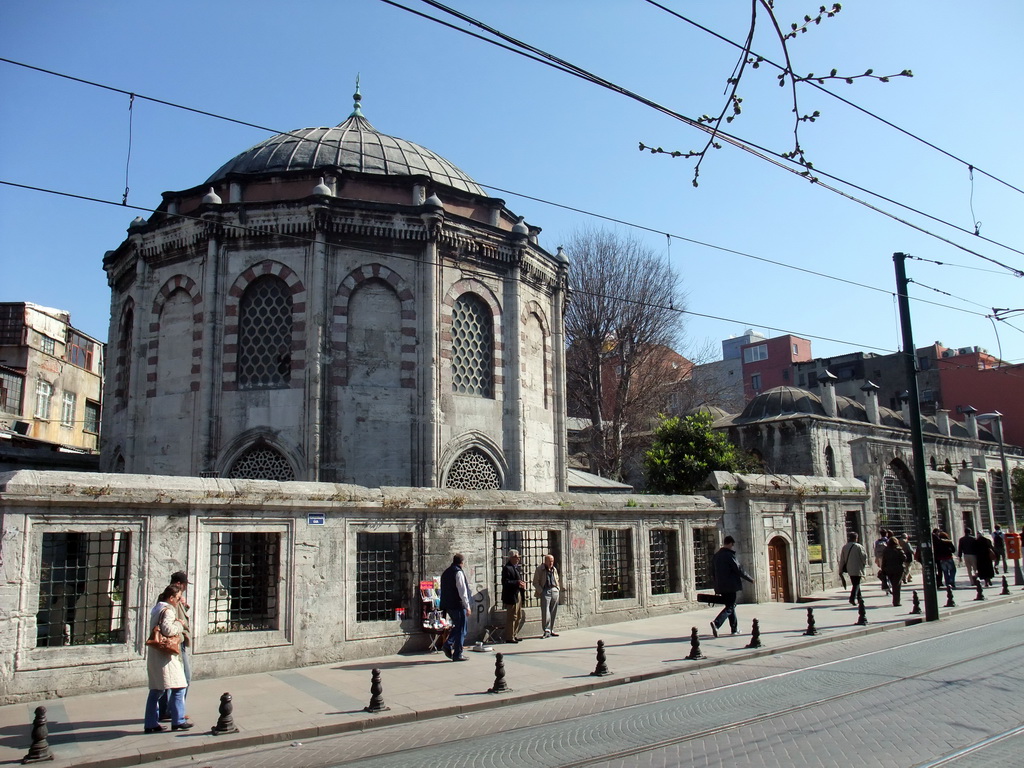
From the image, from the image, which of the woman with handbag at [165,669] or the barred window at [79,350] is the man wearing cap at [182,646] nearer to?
the woman with handbag at [165,669]

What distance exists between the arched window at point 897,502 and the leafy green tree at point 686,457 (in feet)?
15.9

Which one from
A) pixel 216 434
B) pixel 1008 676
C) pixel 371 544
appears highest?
pixel 216 434

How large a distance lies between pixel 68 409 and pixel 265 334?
80.9 ft

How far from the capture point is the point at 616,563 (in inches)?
630

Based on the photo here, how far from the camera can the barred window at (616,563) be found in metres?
15.8

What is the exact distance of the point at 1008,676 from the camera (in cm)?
955

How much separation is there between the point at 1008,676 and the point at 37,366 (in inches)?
1483

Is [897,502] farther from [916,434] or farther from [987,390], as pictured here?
[987,390]

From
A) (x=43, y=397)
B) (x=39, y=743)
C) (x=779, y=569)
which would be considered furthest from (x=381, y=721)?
(x=43, y=397)

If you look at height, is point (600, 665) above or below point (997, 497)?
below

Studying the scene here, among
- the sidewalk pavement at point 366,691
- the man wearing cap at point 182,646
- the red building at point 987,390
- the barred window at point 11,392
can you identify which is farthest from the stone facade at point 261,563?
the red building at point 987,390

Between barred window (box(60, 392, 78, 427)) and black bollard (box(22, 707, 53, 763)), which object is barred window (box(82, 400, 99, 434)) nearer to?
barred window (box(60, 392, 78, 427))

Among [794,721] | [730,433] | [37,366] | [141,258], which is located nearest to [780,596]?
[794,721]

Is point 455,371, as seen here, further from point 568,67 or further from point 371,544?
point 568,67
